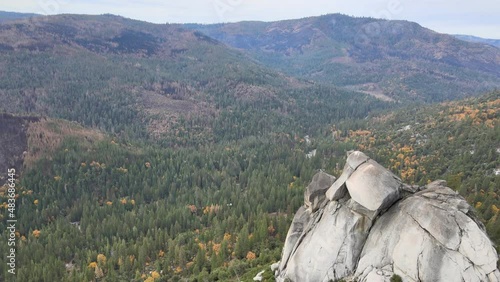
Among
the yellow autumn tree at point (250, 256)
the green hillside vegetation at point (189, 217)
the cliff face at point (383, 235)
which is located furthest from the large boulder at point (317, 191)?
the yellow autumn tree at point (250, 256)

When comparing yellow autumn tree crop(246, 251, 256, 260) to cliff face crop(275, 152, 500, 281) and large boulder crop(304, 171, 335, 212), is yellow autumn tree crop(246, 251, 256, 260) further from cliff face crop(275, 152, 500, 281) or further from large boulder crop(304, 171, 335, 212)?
large boulder crop(304, 171, 335, 212)

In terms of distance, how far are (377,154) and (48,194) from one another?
569 feet

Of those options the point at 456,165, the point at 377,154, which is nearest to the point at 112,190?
the point at 377,154

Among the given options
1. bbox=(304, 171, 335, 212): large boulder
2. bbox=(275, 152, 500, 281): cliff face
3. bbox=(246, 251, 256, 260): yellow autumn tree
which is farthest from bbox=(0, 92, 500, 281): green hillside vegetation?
bbox=(275, 152, 500, 281): cliff face

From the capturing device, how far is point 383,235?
53.1 m

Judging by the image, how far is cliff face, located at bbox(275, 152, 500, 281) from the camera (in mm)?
46094

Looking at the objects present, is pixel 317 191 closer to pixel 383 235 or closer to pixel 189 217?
pixel 383 235

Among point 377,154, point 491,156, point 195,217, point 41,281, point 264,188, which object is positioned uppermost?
point 491,156

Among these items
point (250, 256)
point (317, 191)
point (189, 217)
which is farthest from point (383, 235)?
point (189, 217)

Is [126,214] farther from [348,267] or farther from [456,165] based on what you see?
[456,165]

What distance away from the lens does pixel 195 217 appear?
6112 inches

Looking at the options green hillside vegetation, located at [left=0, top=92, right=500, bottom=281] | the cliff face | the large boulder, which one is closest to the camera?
the cliff face

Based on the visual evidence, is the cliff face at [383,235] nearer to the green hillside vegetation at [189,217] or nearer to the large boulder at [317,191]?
the large boulder at [317,191]

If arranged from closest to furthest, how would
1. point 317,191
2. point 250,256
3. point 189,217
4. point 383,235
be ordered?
point 383,235 < point 317,191 < point 250,256 < point 189,217
